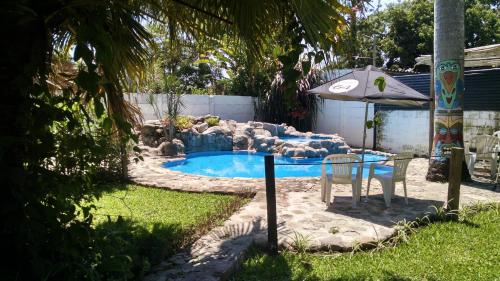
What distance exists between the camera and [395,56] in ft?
89.1

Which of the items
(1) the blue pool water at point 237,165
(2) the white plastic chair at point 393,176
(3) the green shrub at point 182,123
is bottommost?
(1) the blue pool water at point 237,165

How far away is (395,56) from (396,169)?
74.9 ft

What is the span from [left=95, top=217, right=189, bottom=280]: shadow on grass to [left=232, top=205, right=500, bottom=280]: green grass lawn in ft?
2.67

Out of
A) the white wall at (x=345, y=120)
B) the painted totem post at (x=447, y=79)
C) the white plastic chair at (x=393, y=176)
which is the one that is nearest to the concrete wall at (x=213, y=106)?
the white wall at (x=345, y=120)

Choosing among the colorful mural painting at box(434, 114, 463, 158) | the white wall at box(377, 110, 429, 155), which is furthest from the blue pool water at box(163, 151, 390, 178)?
the colorful mural painting at box(434, 114, 463, 158)

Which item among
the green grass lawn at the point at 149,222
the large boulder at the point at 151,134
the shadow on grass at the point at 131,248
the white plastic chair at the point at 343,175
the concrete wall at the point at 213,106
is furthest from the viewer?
the concrete wall at the point at 213,106

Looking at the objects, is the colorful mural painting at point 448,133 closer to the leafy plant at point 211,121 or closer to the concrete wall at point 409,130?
the concrete wall at point 409,130

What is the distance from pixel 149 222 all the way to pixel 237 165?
809 centimetres

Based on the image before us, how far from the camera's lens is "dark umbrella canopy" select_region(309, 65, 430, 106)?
643cm

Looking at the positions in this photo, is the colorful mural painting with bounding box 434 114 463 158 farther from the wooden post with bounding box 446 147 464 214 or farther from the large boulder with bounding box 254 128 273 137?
the large boulder with bounding box 254 128 273 137

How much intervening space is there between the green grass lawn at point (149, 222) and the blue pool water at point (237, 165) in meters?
4.05

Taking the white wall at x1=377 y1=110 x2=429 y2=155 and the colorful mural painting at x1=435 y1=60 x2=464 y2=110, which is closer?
the colorful mural painting at x1=435 y1=60 x2=464 y2=110

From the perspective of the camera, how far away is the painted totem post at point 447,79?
26.2 ft

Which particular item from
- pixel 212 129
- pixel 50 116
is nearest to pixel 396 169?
pixel 50 116
